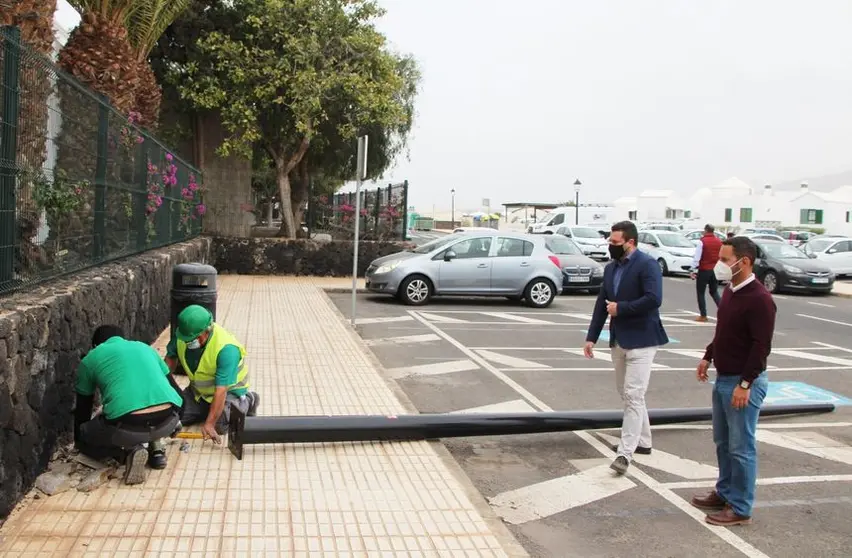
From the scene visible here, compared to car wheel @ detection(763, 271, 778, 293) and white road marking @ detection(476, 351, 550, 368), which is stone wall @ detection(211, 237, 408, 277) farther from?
white road marking @ detection(476, 351, 550, 368)

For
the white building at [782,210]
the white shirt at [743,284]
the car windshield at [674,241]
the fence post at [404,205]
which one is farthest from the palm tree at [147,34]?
the white building at [782,210]

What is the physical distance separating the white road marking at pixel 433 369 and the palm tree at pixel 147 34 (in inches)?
371

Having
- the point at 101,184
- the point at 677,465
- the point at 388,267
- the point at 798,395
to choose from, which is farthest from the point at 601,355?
the point at 101,184

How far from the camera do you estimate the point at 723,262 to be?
17.2 ft

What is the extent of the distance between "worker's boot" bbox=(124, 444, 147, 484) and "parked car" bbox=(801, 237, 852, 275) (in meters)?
27.2

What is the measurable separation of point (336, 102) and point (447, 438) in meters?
17.6

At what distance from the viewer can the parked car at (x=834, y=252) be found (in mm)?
28297

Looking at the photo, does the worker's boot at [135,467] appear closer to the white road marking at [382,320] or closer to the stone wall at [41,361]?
the stone wall at [41,361]

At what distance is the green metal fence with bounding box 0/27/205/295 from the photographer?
4902 mm

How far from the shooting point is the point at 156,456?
5359mm

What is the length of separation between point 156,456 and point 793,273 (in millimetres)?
20432

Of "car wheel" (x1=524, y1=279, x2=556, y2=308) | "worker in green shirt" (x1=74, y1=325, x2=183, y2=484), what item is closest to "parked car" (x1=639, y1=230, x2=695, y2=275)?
"car wheel" (x1=524, y1=279, x2=556, y2=308)

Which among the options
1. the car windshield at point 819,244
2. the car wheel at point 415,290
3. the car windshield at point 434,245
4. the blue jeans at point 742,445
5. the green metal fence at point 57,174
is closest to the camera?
the green metal fence at point 57,174

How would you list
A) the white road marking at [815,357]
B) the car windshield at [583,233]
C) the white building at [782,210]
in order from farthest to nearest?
the white building at [782,210]
the car windshield at [583,233]
the white road marking at [815,357]
